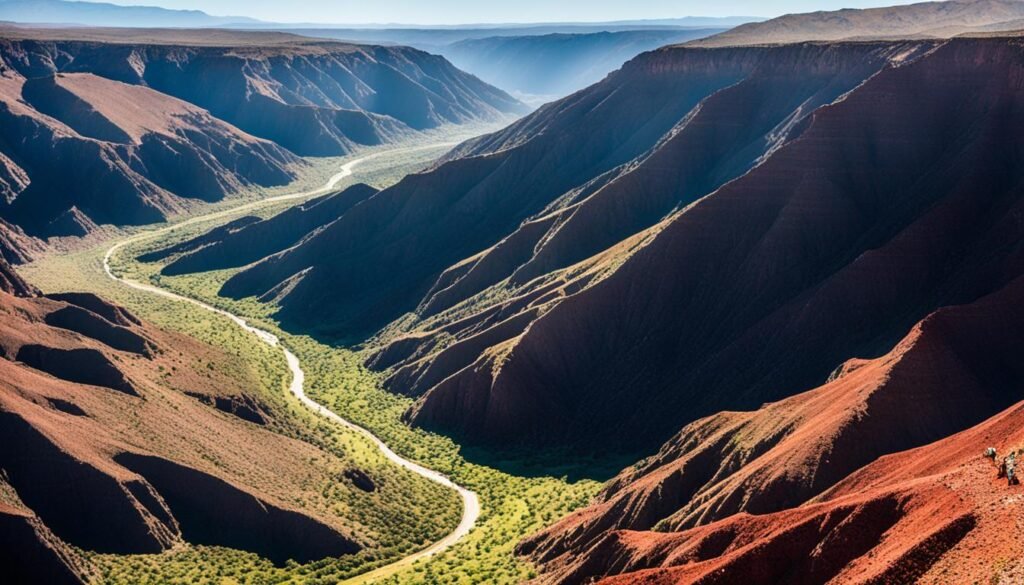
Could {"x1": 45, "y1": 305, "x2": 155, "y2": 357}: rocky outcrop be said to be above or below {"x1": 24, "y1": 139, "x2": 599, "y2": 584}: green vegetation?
above

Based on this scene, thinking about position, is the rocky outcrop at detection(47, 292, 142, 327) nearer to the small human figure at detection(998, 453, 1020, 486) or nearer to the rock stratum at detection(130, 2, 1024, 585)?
the rock stratum at detection(130, 2, 1024, 585)

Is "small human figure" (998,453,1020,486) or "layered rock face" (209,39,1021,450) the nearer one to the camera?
"small human figure" (998,453,1020,486)

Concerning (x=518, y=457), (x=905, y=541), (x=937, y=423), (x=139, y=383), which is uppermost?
(x=139, y=383)

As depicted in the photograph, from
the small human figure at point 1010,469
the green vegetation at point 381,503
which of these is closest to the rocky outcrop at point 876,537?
the small human figure at point 1010,469

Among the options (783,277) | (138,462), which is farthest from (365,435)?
(783,277)

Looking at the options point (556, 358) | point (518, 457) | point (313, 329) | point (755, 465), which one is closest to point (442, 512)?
point (518, 457)

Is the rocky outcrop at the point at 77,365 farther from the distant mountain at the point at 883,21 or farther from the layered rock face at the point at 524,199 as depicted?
the distant mountain at the point at 883,21

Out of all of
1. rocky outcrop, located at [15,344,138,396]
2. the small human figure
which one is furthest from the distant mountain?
the small human figure

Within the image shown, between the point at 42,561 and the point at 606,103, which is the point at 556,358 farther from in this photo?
the point at 606,103
